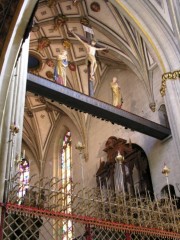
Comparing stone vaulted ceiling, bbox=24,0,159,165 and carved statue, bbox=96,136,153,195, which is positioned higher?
stone vaulted ceiling, bbox=24,0,159,165

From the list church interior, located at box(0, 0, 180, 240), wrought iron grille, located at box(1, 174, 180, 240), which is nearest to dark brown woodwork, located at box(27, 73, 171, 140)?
church interior, located at box(0, 0, 180, 240)

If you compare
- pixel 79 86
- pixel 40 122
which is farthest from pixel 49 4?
pixel 40 122

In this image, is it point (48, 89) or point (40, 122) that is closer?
point (48, 89)

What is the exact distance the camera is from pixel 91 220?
204 inches

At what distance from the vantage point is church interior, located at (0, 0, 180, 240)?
4.88 metres

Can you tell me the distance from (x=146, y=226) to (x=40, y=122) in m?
11.5

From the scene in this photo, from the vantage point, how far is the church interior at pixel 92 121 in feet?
16.0

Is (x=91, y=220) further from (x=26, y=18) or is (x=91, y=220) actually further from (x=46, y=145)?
(x=46, y=145)

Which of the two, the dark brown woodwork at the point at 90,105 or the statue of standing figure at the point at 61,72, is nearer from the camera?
the dark brown woodwork at the point at 90,105

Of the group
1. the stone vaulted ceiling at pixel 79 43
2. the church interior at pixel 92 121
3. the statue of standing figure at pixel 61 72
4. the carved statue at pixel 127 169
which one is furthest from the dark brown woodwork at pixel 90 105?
the stone vaulted ceiling at pixel 79 43

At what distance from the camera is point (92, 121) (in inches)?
579

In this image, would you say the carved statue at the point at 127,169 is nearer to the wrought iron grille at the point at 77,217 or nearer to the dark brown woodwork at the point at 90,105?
the dark brown woodwork at the point at 90,105

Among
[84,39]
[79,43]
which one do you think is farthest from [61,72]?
[79,43]

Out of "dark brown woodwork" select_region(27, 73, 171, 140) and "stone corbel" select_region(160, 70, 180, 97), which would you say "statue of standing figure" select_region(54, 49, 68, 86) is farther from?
"stone corbel" select_region(160, 70, 180, 97)
